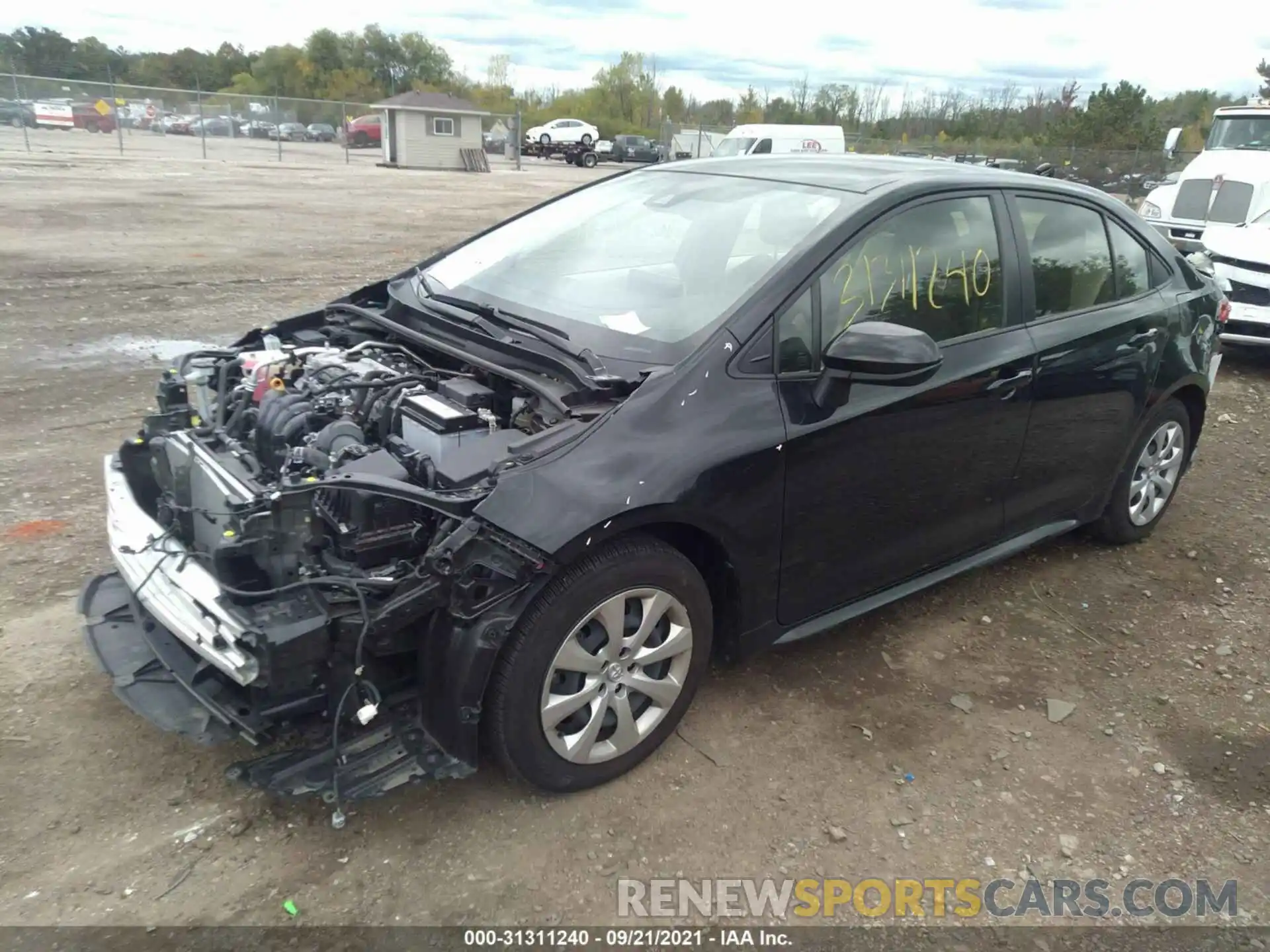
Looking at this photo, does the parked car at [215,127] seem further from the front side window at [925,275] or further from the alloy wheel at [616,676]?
the alloy wheel at [616,676]

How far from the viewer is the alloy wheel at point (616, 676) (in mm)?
2662

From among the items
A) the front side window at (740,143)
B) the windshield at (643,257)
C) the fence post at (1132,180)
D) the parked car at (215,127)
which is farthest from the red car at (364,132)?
the windshield at (643,257)

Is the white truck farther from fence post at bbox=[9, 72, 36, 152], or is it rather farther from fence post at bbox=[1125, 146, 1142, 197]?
fence post at bbox=[9, 72, 36, 152]

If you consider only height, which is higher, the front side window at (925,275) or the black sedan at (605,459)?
the front side window at (925,275)

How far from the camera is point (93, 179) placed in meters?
20.3

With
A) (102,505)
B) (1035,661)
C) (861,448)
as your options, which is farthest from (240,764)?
(1035,661)

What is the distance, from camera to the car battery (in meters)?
2.75

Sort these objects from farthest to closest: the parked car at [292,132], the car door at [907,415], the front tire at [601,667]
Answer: the parked car at [292,132] < the car door at [907,415] < the front tire at [601,667]

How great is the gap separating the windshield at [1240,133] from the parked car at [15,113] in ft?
105

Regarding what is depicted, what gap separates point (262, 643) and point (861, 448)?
6.45ft

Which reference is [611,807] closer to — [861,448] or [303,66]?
[861,448]

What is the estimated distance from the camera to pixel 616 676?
2766 mm

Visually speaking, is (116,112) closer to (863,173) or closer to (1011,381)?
(863,173)

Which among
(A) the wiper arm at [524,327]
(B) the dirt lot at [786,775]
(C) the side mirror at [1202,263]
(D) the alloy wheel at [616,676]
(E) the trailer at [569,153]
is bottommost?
(B) the dirt lot at [786,775]
